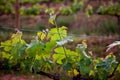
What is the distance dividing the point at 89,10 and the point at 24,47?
23.4 feet

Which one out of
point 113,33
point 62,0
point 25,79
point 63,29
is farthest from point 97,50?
point 62,0

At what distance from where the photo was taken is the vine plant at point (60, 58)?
1.71 m

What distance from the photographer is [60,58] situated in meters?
1.81

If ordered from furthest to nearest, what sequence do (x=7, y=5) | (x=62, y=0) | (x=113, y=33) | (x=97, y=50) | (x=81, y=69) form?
(x=62, y=0) < (x=7, y=5) < (x=113, y=33) < (x=97, y=50) < (x=81, y=69)

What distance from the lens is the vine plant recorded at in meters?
1.71

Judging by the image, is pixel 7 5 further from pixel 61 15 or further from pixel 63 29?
pixel 63 29

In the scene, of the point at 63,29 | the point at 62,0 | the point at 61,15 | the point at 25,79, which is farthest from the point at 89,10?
the point at 63,29

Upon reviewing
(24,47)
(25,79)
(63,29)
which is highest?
(63,29)

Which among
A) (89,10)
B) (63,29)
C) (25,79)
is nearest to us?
(63,29)

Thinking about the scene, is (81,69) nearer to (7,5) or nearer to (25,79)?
(25,79)

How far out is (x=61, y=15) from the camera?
995 cm

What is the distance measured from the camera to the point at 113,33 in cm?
692

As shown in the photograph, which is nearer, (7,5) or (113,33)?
(113,33)

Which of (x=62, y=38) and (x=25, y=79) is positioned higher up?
(x=62, y=38)
